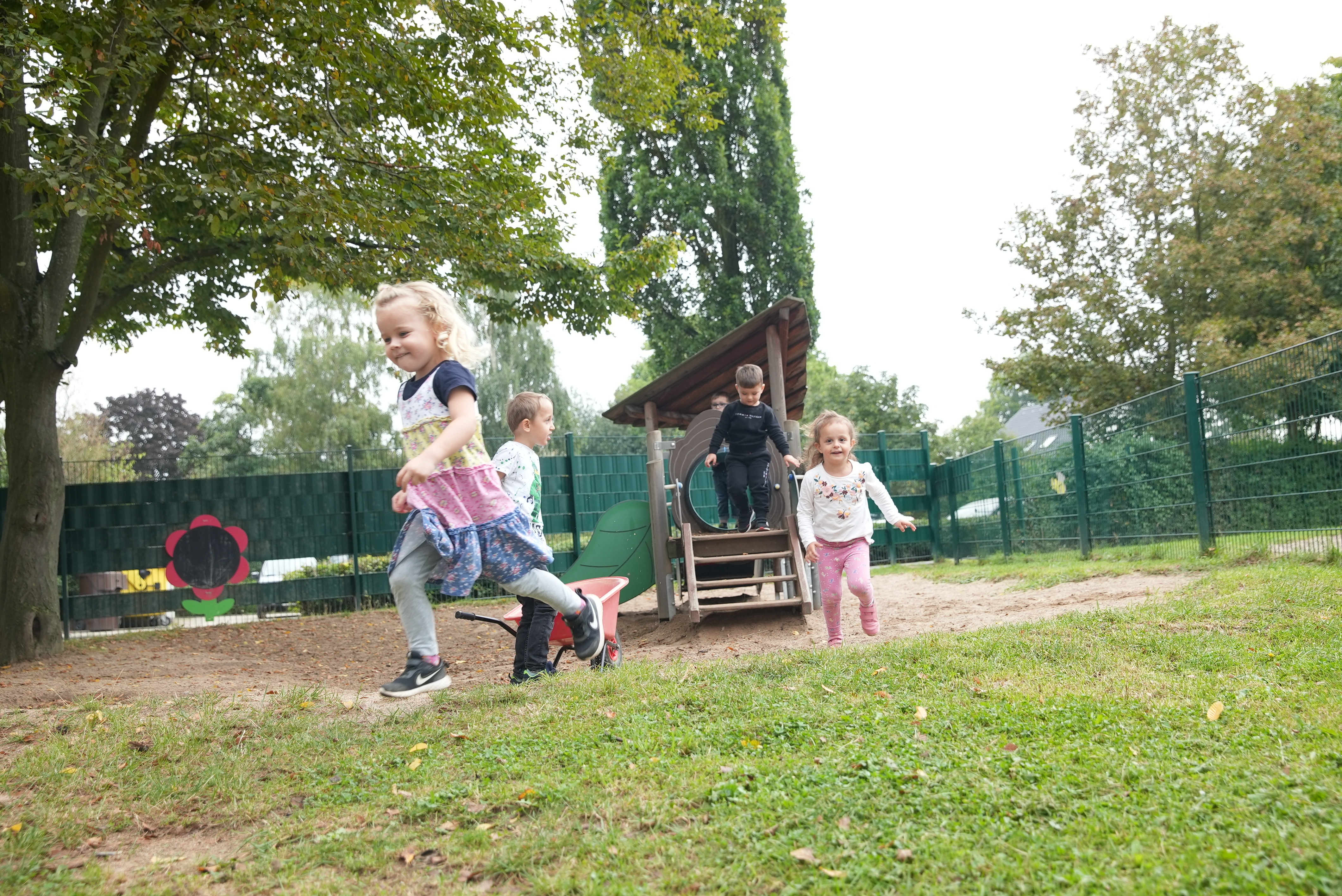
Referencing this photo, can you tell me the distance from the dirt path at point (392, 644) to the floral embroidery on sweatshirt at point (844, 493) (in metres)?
0.89

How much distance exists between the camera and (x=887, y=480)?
17688 mm

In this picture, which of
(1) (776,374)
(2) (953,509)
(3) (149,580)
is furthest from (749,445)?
(2) (953,509)

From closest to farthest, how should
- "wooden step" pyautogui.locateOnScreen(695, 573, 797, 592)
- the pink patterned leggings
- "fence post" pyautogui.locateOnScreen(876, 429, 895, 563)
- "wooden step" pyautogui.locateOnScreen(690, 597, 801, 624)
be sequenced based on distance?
the pink patterned leggings, "wooden step" pyautogui.locateOnScreen(690, 597, 801, 624), "wooden step" pyautogui.locateOnScreen(695, 573, 797, 592), "fence post" pyautogui.locateOnScreen(876, 429, 895, 563)

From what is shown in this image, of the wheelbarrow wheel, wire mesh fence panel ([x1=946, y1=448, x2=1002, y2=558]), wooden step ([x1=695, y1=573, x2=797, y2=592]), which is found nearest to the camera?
the wheelbarrow wheel

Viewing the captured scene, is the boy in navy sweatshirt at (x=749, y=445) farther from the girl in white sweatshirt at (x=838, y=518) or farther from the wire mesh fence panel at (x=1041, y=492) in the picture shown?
the wire mesh fence panel at (x=1041, y=492)

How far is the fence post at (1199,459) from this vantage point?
28.0 ft

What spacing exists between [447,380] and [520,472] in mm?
1329

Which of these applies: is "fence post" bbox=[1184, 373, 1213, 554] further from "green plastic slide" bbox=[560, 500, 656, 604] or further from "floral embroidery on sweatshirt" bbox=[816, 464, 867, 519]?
"green plastic slide" bbox=[560, 500, 656, 604]

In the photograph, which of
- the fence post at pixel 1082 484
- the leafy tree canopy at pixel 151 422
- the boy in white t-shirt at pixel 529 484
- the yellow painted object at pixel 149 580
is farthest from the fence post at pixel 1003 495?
the leafy tree canopy at pixel 151 422

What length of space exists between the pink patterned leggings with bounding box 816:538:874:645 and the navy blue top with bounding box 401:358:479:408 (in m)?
2.96

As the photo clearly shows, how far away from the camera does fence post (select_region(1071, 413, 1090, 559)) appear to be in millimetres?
11266

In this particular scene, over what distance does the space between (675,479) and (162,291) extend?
7.22m

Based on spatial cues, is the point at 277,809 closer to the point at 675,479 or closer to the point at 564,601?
the point at 564,601

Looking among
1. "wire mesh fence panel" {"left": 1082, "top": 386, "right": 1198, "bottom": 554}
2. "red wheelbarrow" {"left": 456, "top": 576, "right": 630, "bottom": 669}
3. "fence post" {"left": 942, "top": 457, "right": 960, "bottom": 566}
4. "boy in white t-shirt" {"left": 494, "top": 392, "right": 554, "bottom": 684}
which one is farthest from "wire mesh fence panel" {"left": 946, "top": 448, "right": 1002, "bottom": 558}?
"boy in white t-shirt" {"left": 494, "top": 392, "right": 554, "bottom": 684}
